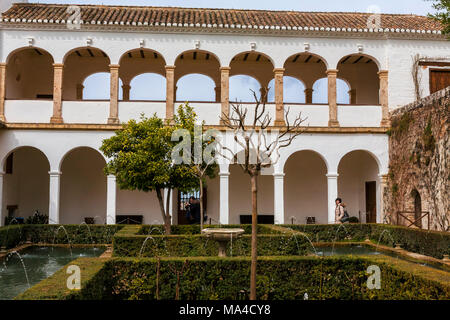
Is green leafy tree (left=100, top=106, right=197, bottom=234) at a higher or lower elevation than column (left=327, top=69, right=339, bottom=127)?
lower

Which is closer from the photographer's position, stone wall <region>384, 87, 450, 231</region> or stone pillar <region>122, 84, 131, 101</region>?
stone wall <region>384, 87, 450, 231</region>

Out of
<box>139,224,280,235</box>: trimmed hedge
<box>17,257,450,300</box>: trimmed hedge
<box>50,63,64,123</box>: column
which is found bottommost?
<box>17,257,450,300</box>: trimmed hedge

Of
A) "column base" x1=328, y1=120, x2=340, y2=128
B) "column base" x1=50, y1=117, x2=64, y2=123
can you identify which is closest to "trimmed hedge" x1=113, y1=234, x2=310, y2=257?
"column base" x1=50, y1=117, x2=64, y2=123

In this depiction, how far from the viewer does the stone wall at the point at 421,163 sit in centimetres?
1247

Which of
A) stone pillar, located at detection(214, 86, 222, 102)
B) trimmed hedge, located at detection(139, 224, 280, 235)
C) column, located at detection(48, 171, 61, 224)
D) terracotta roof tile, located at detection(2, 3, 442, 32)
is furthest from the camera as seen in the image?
stone pillar, located at detection(214, 86, 222, 102)

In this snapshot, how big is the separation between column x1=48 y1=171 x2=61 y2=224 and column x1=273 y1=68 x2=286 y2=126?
7869 millimetres

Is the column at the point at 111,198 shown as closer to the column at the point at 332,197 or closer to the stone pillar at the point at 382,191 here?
the column at the point at 332,197

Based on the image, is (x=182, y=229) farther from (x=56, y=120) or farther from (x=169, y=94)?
(x=56, y=120)

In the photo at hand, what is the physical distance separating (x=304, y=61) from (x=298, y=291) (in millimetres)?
13600

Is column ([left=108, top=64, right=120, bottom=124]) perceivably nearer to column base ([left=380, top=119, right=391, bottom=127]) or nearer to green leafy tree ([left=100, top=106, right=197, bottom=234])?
green leafy tree ([left=100, top=106, right=197, bottom=234])

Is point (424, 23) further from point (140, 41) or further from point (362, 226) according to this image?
point (140, 41)

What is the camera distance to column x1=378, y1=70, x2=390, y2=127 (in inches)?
634

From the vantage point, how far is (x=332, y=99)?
16.1 metres

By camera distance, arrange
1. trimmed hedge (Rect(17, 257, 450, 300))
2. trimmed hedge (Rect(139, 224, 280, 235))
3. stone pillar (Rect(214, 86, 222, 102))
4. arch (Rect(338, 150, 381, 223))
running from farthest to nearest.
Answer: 1. stone pillar (Rect(214, 86, 222, 102))
2. arch (Rect(338, 150, 381, 223))
3. trimmed hedge (Rect(139, 224, 280, 235))
4. trimmed hedge (Rect(17, 257, 450, 300))
